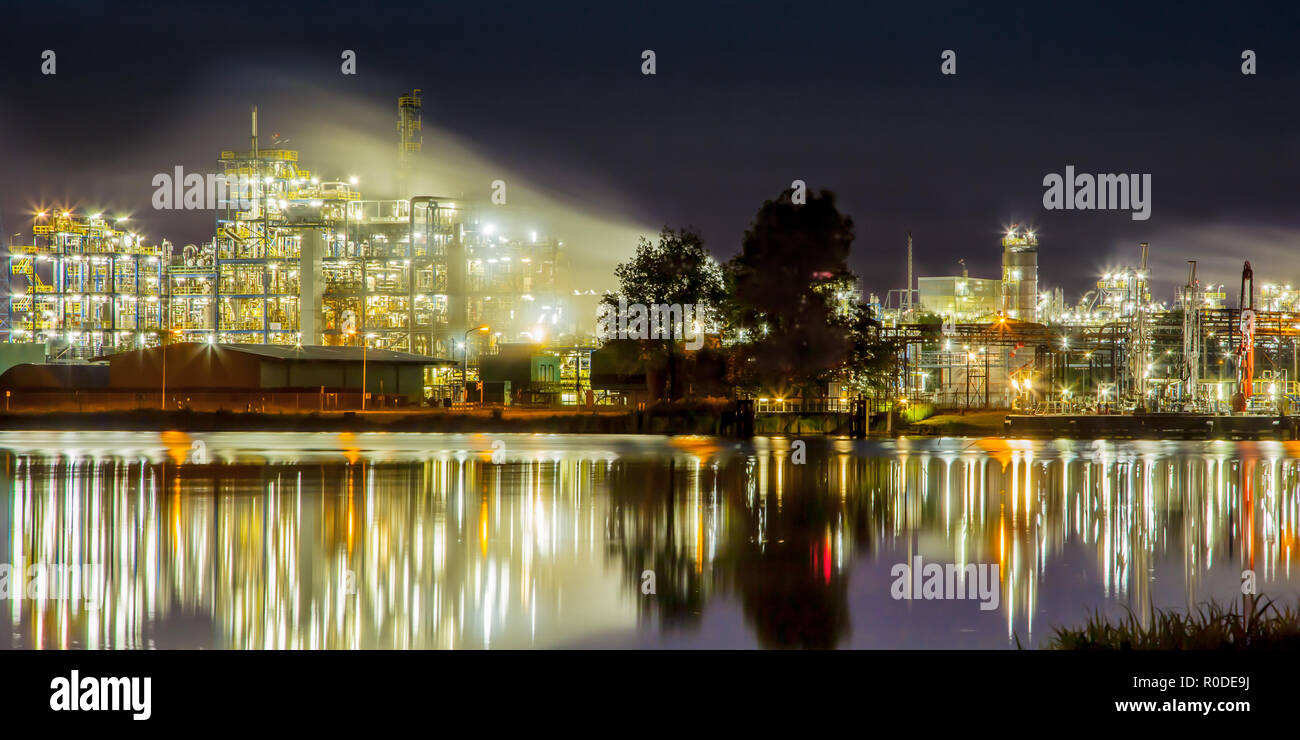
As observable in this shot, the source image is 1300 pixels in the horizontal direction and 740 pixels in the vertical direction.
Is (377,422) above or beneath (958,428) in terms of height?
above

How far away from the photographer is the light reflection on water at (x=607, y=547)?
42.9 feet

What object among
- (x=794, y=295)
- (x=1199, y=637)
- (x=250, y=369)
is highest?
(x=794, y=295)

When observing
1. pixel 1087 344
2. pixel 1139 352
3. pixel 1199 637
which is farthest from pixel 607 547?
pixel 1087 344

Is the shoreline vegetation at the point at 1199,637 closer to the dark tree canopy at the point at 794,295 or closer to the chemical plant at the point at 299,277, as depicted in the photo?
the dark tree canopy at the point at 794,295

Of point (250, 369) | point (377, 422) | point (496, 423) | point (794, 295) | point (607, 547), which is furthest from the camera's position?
point (250, 369)

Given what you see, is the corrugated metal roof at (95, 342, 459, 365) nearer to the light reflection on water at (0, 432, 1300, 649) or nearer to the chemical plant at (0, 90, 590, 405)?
the chemical plant at (0, 90, 590, 405)

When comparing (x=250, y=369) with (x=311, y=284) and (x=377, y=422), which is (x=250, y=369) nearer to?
(x=377, y=422)

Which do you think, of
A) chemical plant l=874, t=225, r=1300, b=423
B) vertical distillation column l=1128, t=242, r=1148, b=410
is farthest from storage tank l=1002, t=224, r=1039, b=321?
vertical distillation column l=1128, t=242, r=1148, b=410

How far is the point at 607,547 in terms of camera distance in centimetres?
1922

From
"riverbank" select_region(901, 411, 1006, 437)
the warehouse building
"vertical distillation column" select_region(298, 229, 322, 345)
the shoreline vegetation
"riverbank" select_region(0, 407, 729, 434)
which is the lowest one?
"riverbank" select_region(901, 411, 1006, 437)

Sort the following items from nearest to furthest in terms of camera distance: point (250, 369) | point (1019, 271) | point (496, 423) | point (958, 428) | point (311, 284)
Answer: point (958, 428) < point (496, 423) < point (250, 369) < point (311, 284) < point (1019, 271)

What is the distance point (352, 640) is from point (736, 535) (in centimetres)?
953

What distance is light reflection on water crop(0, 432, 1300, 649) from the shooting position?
13078 millimetres
